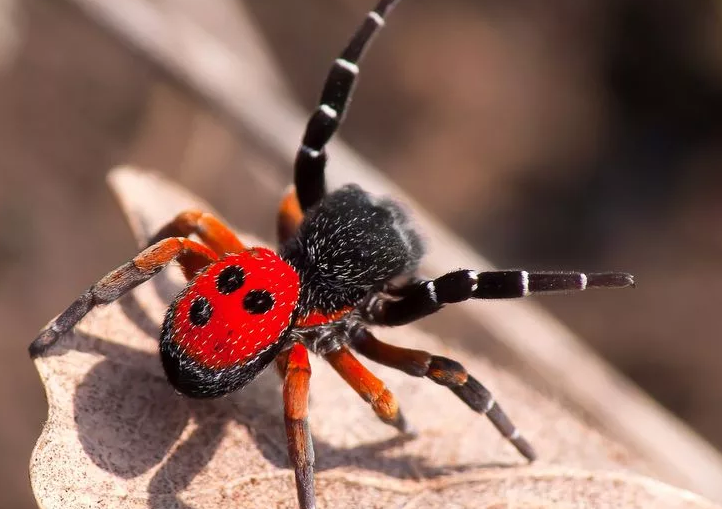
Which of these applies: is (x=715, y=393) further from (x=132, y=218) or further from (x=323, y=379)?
(x=132, y=218)

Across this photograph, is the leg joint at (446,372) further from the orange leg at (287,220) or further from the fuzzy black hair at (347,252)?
the orange leg at (287,220)

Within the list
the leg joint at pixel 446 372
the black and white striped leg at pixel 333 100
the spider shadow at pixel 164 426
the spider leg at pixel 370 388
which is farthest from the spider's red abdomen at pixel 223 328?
the black and white striped leg at pixel 333 100

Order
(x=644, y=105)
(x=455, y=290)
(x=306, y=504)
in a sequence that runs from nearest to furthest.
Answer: (x=306, y=504), (x=455, y=290), (x=644, y=105)

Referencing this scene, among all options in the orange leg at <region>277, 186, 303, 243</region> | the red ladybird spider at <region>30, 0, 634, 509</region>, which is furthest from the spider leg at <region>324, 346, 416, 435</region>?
the orange leg at <region>277, 186, 303, 243</region>

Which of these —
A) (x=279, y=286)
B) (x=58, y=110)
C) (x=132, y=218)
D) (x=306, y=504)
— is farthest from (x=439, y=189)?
(x=306, y=504)

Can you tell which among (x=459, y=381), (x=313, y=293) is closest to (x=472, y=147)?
(x=313, y=293)

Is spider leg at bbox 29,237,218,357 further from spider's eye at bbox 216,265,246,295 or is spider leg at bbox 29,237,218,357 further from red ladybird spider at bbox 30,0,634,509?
spider's eye at bbox 216,265,246,295
